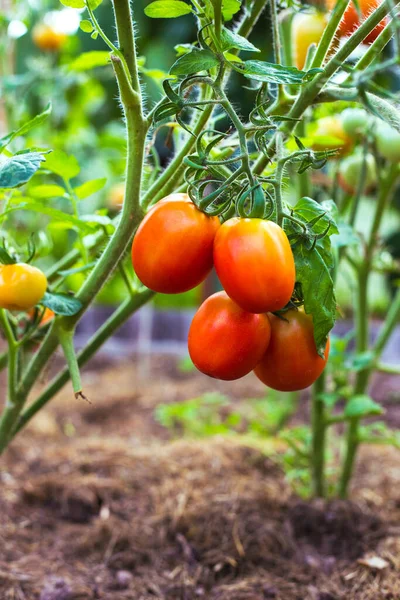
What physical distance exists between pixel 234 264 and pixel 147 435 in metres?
1.66

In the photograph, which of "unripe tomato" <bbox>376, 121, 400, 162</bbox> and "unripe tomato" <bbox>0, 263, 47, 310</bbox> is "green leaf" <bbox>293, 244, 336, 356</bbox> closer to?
"unripe tomato" <bbox>0, 263, 47, 310</bbox>

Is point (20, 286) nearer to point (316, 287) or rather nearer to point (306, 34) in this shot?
point (316, 287)

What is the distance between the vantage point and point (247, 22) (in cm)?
74

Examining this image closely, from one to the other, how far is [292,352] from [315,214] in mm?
135

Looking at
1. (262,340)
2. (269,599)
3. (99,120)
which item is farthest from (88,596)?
(99,120)

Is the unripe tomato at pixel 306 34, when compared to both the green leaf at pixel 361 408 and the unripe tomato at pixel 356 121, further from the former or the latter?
the green leaf at pixel 361 408

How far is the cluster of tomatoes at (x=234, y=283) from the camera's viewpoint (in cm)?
49

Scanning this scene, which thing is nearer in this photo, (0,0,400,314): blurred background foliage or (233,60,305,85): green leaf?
(233,60,305,85): green leaf


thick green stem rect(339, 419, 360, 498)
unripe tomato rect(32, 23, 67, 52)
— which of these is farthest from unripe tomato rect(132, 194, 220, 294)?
unripe tomato rect(32, 23, 67, 52)

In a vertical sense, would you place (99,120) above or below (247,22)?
below

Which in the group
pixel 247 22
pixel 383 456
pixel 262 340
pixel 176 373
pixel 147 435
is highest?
pixel 247 22

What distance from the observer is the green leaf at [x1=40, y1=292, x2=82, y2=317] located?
0.70 metres

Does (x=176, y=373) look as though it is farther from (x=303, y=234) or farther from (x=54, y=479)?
(x=303, y=234)

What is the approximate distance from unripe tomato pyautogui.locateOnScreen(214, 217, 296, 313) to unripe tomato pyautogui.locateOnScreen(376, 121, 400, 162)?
0.65 metres
